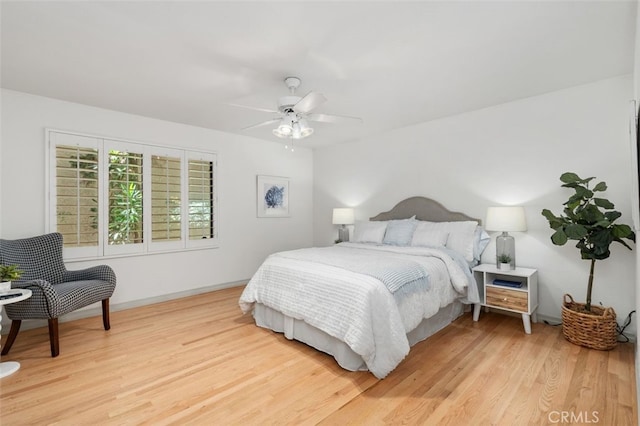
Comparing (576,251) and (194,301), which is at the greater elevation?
(576,251)

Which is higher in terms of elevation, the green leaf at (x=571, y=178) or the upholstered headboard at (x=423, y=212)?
the green leaf at (x=571, y=178)

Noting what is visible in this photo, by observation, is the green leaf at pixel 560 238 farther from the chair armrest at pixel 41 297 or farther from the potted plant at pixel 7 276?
the potted plant at pixel 7 276

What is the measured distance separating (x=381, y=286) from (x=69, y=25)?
2.86 m

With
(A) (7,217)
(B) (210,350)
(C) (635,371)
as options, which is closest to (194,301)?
(B) (210,350)

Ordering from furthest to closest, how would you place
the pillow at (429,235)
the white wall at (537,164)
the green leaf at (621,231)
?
the pillow at (429,235)
the white wall at (537,164)
the green leaf at (621,231)

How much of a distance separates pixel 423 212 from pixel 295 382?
290 centimetres

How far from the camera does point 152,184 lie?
409cm

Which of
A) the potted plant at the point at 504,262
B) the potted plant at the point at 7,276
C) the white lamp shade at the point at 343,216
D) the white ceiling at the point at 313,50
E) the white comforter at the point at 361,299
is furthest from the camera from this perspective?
the white lamp shade at the point at 343,216

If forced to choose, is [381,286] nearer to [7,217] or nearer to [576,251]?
[576,251]

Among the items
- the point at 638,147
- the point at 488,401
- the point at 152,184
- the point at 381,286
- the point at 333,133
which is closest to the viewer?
the point at 638,147

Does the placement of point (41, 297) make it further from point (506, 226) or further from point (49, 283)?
point (506, 226)

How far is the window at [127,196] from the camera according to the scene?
3.48 meters

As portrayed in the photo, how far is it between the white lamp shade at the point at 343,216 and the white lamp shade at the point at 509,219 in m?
2.20

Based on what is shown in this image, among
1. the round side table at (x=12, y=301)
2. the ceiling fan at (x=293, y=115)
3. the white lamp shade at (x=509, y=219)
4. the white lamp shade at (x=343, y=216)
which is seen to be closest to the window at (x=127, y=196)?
the round side table at (x=12, y=301)
